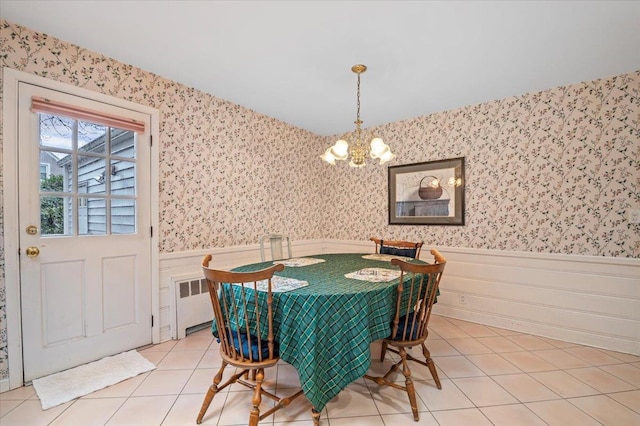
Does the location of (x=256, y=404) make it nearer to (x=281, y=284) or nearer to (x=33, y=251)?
(x=281, y=284)

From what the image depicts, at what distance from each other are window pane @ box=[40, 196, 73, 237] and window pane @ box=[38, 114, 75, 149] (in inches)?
15.5

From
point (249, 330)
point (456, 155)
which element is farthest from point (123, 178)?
point (456, 155)

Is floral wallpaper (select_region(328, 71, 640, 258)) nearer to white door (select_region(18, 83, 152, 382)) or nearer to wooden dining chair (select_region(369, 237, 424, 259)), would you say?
wooden dining chair (select_region(369, 237, 424, 259))

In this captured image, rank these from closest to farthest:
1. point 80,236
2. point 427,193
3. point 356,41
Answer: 1. point 356,41
2. point 80,236
3. point 427,193

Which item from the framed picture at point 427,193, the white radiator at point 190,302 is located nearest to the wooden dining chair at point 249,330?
the white radiator at point 190,302

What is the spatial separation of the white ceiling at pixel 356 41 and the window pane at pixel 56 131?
58cm

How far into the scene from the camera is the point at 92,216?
224cm

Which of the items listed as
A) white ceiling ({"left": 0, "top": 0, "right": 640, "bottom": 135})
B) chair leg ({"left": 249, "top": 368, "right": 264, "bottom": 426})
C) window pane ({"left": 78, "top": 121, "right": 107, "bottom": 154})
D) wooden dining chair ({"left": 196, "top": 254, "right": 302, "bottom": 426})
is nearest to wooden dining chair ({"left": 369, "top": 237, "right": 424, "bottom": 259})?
white ceiling ({"left": 0, "top": 0, "right": 640, "bottom": 135})

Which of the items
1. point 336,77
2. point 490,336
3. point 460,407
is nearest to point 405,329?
point 460,407

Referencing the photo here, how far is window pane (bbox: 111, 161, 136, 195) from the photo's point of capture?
2363mm

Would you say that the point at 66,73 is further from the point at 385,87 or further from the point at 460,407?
the point at 460,407

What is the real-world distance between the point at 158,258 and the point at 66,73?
156cm

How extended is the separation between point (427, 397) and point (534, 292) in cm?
177

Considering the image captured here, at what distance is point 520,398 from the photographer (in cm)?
180
